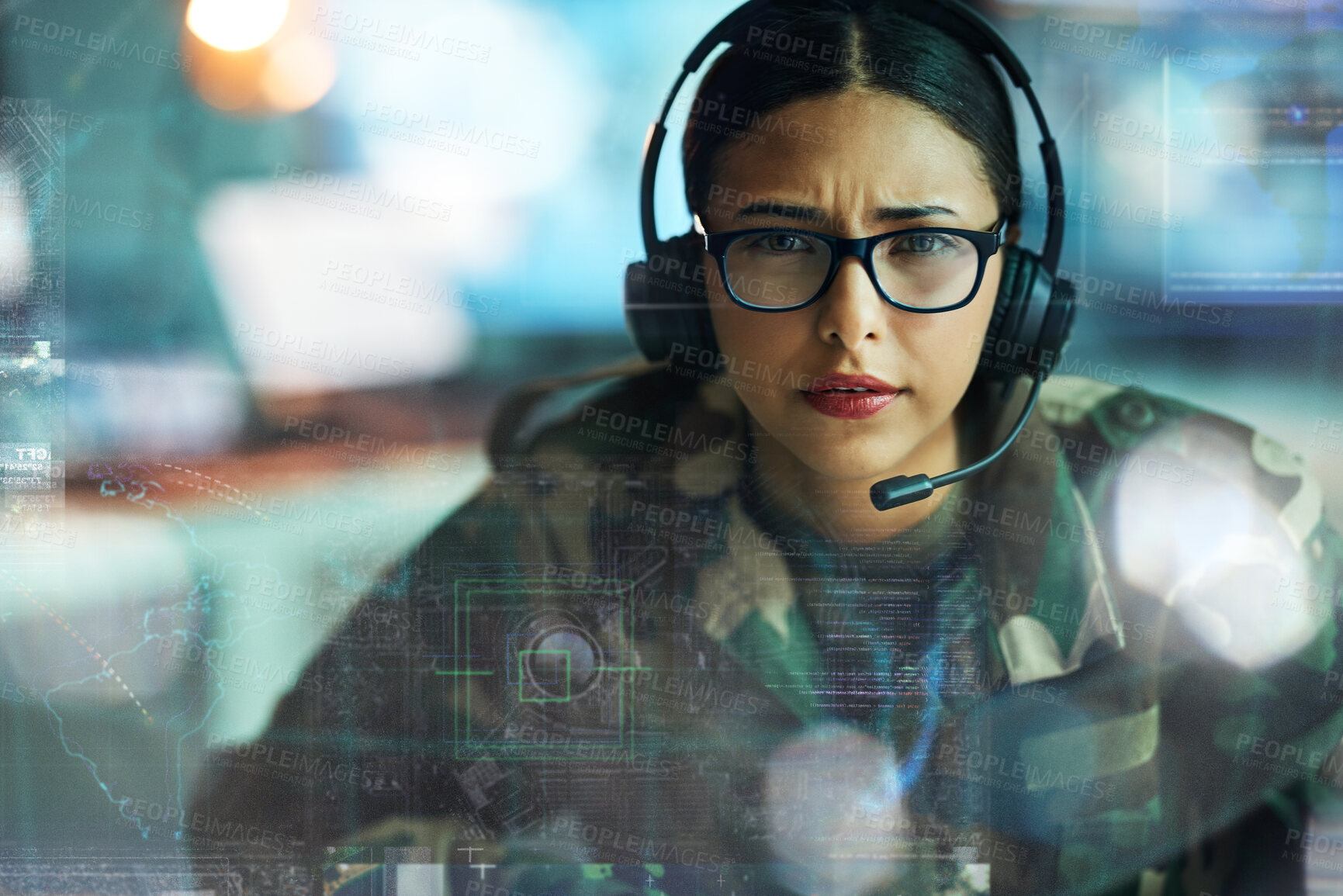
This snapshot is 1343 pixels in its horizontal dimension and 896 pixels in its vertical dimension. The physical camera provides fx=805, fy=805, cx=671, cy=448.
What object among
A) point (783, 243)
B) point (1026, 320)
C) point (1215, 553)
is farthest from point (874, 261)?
point (1215, 553)

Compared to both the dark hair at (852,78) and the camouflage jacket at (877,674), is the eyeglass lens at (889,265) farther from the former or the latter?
the camouflage jacket at (877,674)

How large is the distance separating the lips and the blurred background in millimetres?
318

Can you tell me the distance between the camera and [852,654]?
1.34 metres

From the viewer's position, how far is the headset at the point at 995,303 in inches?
49.9

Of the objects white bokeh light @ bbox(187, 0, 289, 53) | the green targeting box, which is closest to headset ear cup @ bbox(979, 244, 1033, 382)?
the green targeting box

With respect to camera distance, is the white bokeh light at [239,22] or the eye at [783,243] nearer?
the eye at [783,243]

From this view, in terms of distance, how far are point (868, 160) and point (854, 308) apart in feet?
0.72

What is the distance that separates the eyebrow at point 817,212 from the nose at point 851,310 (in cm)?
8

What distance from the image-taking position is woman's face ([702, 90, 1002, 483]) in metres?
1.21

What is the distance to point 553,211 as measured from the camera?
134 centimetres

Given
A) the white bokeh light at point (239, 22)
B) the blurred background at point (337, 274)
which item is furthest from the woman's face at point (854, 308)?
the white bokeh light at point (239, 22)

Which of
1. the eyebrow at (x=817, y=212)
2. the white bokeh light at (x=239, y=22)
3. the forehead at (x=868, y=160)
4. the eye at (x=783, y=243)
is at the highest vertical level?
the white bokeh light at (x=239, y=22)

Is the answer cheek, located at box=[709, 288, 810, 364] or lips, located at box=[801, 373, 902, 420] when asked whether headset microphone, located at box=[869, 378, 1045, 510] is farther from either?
cheek, located at box=[709, 288, 810, 364]

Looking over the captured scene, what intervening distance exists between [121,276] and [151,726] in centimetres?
78
